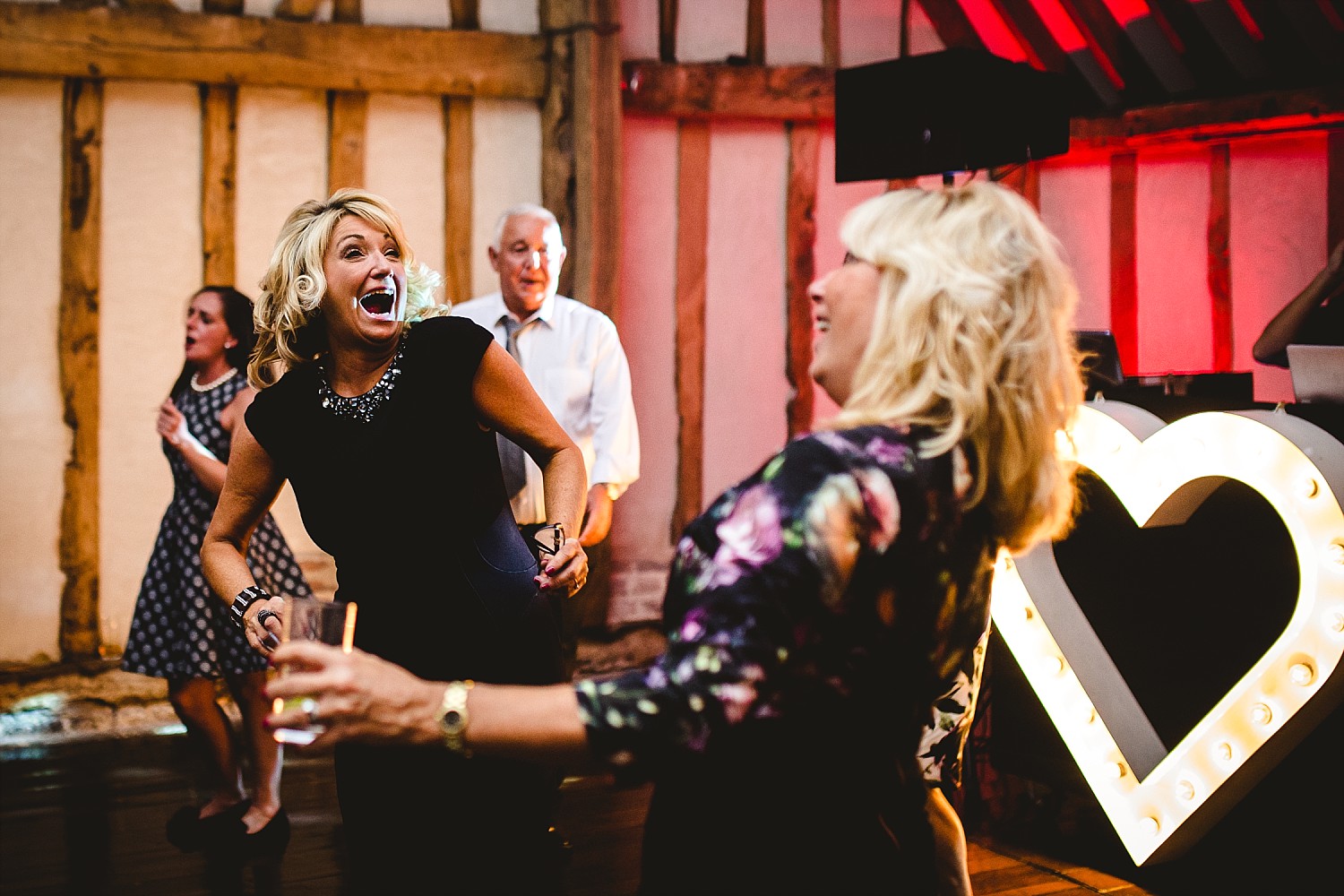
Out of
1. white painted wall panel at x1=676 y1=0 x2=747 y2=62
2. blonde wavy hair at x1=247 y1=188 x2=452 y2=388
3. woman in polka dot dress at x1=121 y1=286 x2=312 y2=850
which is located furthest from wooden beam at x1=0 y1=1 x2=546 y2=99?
blonde wavy hair at x1=247 y1=188 x2=452 y2=388

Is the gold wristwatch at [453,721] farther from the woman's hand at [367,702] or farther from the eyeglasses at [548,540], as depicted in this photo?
the eyeglasses at [548,540]

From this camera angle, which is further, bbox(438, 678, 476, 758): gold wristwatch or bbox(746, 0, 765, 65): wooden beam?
bbox(746, 0, 765, 65): wooden beam

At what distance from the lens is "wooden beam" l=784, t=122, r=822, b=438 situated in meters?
5.43

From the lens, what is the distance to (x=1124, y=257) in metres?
5.67

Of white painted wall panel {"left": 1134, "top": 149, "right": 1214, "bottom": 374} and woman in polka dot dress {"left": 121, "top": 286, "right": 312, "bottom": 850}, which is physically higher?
white painted wall panel {"left": 1134, "top": 149, "right": 1214, "bottom": 374}

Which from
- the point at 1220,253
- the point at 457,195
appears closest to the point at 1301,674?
the point at 1220,253

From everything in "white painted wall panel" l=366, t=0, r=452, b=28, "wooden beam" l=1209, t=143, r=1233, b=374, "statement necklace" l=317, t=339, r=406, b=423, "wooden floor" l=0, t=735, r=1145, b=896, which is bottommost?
"wooden floor" l=0, t=735, r=1145, b=896

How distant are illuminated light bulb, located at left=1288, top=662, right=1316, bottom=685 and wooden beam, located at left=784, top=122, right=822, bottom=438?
3.09 m

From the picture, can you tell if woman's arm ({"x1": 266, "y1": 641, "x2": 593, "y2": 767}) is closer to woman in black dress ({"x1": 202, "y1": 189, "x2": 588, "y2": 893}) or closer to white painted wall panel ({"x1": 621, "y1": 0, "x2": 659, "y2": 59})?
woman in black dress ({"x1": 202, "y1": 189, "x2": 588, "y2": 893})

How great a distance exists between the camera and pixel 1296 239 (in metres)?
5.25

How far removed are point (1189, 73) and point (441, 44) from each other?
3.44 m

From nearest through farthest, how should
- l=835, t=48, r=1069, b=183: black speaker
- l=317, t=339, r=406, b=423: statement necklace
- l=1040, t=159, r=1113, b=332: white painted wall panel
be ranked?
1. l=317, t=339, r=406, b=423: statement necklace
2. l=835, t=48, r=1069, b=183: black speaker
3. l=1040, t=159, r=1113, b=332: white painted wall panel

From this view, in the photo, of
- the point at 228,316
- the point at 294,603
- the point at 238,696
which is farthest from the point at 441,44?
the point at 294,603

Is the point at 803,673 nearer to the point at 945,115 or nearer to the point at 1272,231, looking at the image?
the point at 945,115
